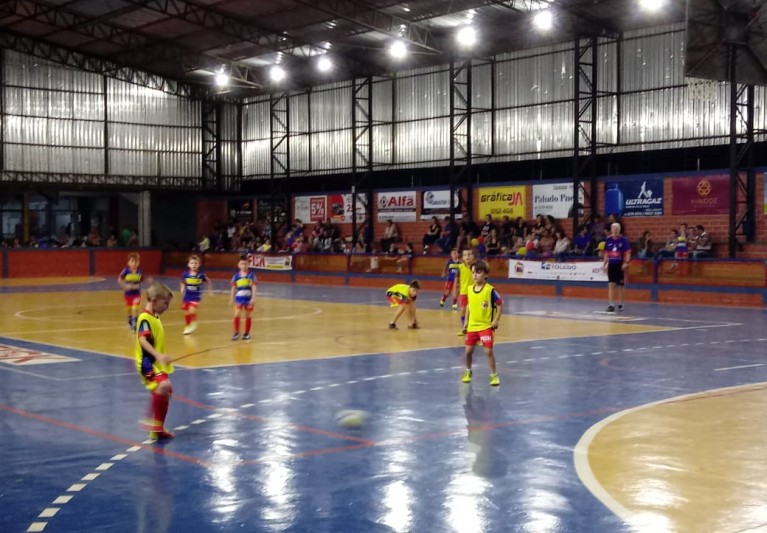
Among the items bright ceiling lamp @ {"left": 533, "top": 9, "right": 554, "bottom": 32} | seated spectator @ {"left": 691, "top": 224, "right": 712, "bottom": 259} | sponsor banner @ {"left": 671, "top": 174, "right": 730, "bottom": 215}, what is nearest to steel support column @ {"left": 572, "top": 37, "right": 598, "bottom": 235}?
bright ceiling lamp @ {"left": 533, "top": 9, "right": 554, "bottom": 32}

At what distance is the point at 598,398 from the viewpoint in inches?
526

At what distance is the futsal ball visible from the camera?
37.5 ft

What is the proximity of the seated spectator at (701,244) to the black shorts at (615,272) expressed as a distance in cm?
851

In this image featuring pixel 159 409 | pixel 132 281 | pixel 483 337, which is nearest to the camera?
pixel 159 409

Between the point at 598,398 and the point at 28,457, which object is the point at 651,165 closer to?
the point at 598,398

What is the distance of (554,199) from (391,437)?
1345 inches

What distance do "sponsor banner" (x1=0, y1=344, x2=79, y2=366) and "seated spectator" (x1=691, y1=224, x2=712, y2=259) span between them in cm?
2495

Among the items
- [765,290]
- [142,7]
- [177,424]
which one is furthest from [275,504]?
[142,7]

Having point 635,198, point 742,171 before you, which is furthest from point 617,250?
point 635,198

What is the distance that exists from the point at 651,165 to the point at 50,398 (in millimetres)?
32313

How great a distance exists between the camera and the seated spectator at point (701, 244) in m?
35.9

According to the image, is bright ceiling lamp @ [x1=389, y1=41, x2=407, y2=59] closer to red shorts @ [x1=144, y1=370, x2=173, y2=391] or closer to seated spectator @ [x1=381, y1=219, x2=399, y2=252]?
seated spectator @ [x1=381, y1=219, x2=399, y2=252]

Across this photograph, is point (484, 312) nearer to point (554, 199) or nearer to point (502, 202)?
point (554, 199)

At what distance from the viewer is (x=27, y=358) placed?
17.8 meters
